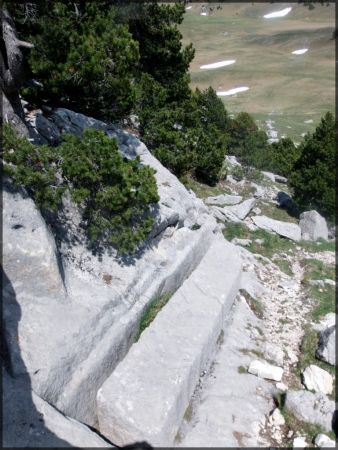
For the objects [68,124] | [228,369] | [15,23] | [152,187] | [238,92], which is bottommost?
[238,92]

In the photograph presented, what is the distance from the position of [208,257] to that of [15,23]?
10455mm

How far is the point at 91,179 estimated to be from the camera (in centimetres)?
1131

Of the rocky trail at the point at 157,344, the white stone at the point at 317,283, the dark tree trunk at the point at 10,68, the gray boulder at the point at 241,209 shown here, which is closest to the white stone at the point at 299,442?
the rocky trail at the point at 157,344

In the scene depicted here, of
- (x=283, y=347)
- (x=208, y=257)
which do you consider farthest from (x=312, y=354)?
(x=208, y=257)

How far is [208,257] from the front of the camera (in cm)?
1611

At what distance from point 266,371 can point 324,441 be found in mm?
2402

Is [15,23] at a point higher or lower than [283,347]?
higher

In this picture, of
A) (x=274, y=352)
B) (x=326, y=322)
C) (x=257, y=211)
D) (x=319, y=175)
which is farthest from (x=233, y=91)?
(x=274, y=352)

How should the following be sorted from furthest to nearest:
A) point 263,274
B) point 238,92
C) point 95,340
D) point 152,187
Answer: point 238,92 < point 263,274 < point 152,187 < point 95,340

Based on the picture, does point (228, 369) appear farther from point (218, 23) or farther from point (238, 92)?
point (218, 23)

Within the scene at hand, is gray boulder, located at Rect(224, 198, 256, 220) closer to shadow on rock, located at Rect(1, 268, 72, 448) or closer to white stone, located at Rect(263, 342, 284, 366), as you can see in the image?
white stone, located at Rect(263, 342, 284, 366)

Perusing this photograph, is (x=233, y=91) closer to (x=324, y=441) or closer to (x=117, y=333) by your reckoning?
(x=117, y=333)

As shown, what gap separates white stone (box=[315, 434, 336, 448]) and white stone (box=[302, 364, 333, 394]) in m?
1.75

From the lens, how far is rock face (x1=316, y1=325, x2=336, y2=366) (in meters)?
12.6
